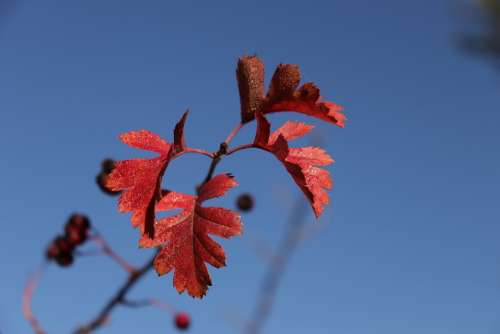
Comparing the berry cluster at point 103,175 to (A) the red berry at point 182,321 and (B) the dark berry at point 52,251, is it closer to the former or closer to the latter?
(B) the dark berry at point 52,251

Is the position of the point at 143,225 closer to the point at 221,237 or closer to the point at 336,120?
the point at 221,237

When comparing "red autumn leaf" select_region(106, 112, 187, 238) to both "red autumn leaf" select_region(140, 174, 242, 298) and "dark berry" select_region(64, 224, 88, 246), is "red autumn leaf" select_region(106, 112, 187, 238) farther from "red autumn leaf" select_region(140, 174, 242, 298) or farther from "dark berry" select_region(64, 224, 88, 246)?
"dark berry" select_region(64, 224, 88, 246)

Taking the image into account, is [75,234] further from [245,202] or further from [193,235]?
[193,235]

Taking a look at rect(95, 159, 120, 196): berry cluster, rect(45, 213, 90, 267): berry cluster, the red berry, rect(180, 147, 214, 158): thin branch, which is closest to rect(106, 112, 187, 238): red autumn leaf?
rect(180, 147, 214, 158): thin branch

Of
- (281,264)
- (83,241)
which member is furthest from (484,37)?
(83,241)

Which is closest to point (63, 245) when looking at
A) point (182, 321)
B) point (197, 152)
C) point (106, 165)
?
point (106, 165)

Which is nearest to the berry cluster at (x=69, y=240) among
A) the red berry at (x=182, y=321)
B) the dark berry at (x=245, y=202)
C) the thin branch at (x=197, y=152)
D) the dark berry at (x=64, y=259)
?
the dark berry at (x=64, y=259)
